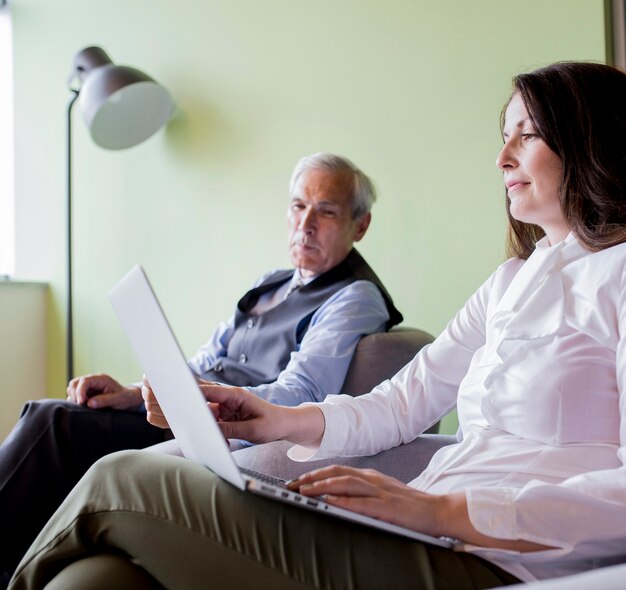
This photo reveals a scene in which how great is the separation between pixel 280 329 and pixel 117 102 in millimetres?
1202

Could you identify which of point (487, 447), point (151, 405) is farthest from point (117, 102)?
point (487, 447)

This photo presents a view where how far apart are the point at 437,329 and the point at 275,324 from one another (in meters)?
0.48

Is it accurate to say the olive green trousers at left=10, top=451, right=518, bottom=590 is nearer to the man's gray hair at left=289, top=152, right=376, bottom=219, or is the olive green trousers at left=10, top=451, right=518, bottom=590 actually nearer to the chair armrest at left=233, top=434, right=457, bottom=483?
the chair armrest at left=233, top=434, right=457, bottom=483

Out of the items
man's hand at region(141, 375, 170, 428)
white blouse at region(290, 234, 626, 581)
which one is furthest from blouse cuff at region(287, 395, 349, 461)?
man's hand at region(141, 375, 170, 428)

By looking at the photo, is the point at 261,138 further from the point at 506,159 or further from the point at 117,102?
the point at 506,159

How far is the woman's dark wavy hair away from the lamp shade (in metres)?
1.97

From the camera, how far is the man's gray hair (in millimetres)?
2498

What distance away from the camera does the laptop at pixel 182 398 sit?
932mm

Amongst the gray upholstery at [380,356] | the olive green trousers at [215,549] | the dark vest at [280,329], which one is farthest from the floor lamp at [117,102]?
the olive green trousers at [215,549]

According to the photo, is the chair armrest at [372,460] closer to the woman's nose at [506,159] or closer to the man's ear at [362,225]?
the woman's nose at [506,159]

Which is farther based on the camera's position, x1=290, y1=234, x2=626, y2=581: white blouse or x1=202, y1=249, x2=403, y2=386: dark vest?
x1=202, y1=249, x2=403, y2=386: dark vest

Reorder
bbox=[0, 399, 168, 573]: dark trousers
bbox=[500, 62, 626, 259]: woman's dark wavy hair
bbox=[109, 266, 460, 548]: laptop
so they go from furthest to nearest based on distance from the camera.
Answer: bbox=[0, 399, 168, 573]: dark trousers
bbox=[500, 62, 626, 259]: woman's dark wavy hair
bbox=[109, 266, 460, 548]: laptop

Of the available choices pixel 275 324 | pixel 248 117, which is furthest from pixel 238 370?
pixel 248 117

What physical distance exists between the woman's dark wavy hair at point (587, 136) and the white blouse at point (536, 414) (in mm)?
53
